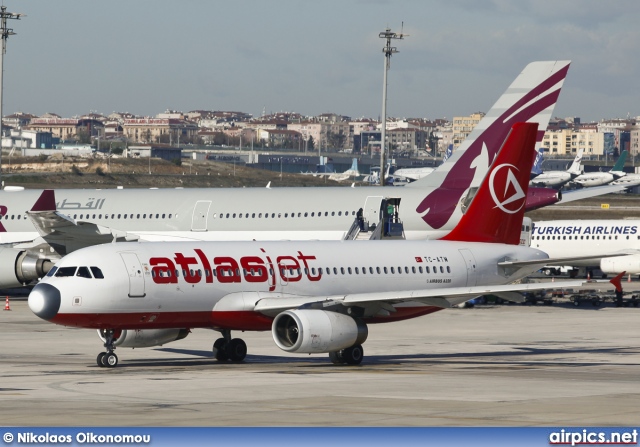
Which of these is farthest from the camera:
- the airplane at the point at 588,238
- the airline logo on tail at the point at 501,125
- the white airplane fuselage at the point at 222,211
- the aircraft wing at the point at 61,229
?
the airplane at the point at 588,238

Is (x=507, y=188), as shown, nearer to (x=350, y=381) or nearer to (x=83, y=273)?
(x=350, y=381)

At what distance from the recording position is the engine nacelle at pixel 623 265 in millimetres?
66812

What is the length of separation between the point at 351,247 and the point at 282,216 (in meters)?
20.5

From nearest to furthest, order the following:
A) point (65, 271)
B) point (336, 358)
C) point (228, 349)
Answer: point (65, 271)
point (336, 358)
point (228, 349)

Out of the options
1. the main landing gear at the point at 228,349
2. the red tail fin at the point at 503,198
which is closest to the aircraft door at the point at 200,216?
the red tail fin at the point at 503,198

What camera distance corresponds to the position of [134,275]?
3098 cm

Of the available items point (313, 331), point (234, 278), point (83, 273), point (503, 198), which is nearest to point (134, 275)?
point (83, 273)

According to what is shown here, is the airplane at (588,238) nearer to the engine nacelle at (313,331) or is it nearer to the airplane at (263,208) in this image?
the airplane at (263,208)

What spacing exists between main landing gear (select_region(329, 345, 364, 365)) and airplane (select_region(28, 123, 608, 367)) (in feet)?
0.09

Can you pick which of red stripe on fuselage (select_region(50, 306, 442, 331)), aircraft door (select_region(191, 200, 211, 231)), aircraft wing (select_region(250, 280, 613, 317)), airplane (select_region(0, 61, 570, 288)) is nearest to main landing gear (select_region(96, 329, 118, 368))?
red stripe on fuselage (select_region(50, 306, 442, 331))

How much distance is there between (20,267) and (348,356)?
984 inches

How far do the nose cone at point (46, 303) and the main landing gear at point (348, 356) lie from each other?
7.48 metres

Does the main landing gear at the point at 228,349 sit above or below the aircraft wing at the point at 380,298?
below

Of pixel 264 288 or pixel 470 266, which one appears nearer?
pixel 264 288
